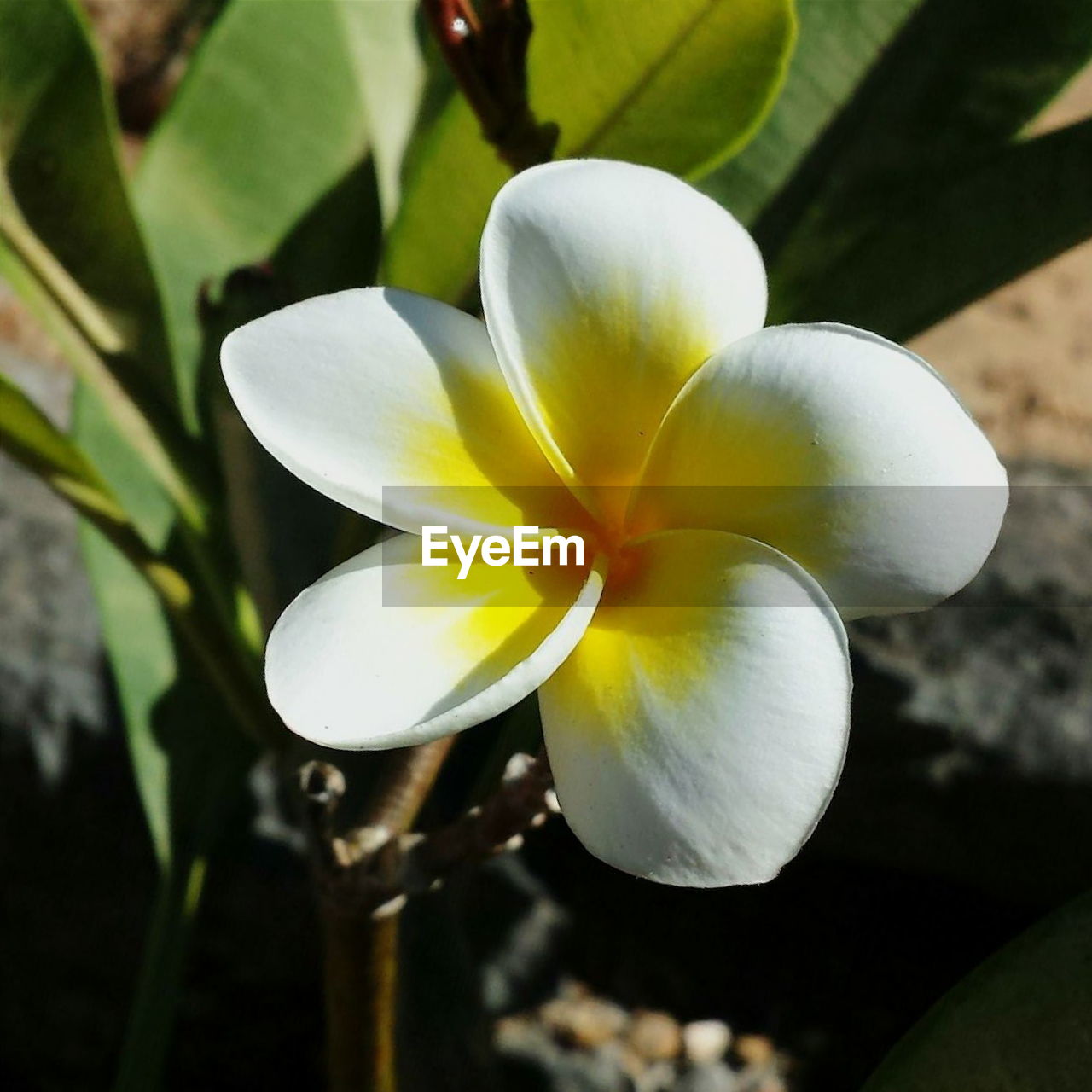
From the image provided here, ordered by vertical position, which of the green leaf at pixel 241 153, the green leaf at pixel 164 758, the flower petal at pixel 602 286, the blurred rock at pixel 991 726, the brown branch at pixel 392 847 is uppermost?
the flower petal at pixel 602 286

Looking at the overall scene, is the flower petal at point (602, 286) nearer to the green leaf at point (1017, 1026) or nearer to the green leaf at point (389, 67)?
the green leaf at point (1017, 1026)

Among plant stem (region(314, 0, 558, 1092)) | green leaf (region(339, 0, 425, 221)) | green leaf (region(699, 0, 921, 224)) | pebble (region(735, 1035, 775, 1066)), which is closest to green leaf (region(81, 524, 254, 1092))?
plant stem (region(314, 0, 558, 1092))

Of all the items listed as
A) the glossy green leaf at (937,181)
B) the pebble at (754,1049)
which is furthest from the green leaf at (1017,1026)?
the pebble at (754,1049)

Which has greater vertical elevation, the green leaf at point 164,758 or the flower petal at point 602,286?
the flower petal at point 602,286

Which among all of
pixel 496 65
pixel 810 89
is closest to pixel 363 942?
pixel 496 65

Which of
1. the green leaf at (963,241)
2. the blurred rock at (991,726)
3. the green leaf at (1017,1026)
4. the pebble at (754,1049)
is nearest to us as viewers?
the green leaf at (1017,1026)

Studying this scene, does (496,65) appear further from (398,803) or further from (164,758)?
(164,758)

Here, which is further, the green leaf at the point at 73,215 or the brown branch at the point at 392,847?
the green leaf at the point at 73,215

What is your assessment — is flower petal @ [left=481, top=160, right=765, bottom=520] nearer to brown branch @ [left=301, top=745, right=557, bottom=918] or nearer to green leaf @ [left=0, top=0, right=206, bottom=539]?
brown branch @ [left=301, top=745, right=557, bottom=918]

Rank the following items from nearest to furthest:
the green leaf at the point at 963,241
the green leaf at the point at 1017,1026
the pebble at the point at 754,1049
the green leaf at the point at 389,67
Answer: the green leaf at the point at 1017,1026, the green leaf at the point at 963,241, the green leaf at the point at 389,67, the pebble at the point at 754,1049
